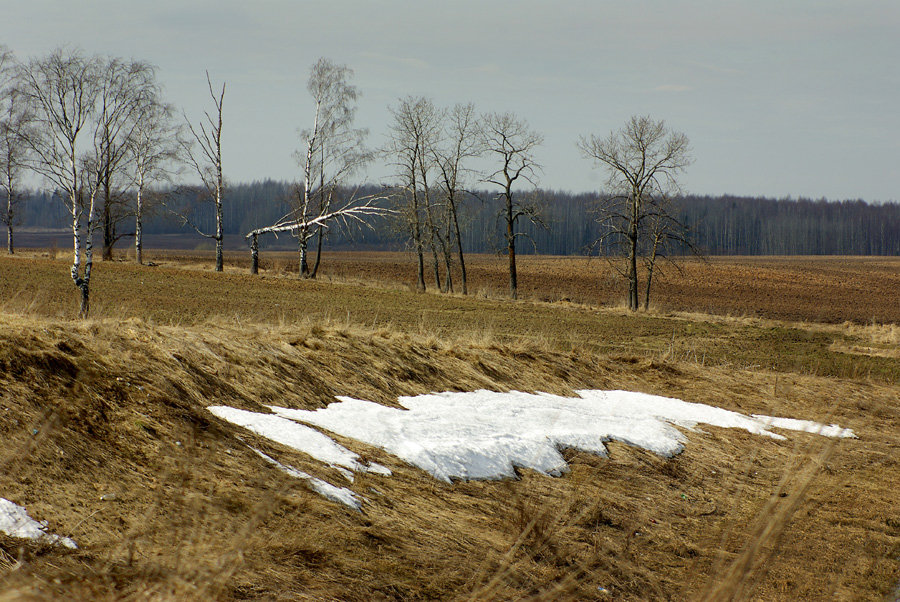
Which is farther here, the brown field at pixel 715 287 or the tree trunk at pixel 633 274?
the brown field at pixel 715 287

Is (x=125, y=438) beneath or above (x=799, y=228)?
beneath

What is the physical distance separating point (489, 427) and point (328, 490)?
9.34 feet

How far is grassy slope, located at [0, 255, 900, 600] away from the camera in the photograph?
11.6 ft

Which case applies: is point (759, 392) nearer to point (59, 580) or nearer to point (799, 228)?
point (59, 580)

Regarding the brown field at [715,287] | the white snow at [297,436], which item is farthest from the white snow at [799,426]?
the brown field at [715,287]

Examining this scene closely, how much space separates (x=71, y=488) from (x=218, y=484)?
0.87 m

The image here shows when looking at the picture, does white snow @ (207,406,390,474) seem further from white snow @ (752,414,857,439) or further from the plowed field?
the plowed field

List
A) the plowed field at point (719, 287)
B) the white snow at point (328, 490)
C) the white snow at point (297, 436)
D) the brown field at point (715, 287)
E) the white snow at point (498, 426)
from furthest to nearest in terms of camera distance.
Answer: the plowed field at point (719, 287)
the brown field at point (715, 287)
the white snow at point (498, 426)
the white snow at point (297, 436)
the white snow at point (328, 490)

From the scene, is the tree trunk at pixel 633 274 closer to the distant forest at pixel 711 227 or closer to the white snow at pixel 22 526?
the white snow at pixel 22 526

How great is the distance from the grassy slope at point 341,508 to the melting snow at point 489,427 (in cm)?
25

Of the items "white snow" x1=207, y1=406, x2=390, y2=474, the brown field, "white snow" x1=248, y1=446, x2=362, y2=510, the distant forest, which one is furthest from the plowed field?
the distant forest

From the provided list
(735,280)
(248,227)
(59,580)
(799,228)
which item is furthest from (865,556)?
(799,228)

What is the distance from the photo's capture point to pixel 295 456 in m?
5.61

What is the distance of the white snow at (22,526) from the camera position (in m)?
3.41
